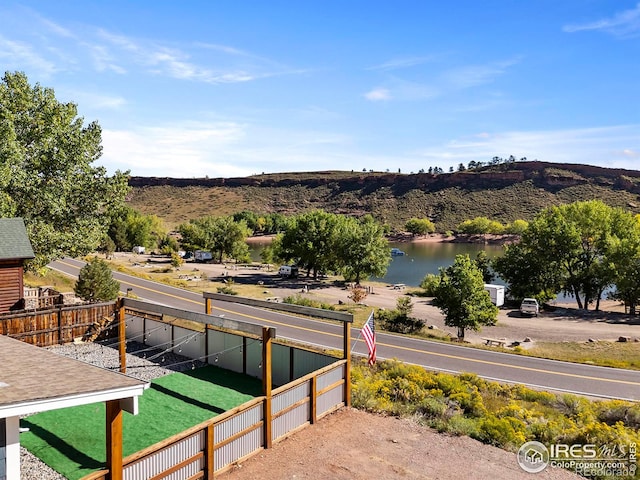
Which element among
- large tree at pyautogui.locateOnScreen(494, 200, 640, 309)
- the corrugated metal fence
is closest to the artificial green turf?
the corrugated metal fence

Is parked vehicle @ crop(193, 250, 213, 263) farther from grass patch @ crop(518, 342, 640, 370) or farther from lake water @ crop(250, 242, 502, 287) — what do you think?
grass patch @ crop(518, 342, 640, 370)

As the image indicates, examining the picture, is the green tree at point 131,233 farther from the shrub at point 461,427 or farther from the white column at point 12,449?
the white column at point 12,449

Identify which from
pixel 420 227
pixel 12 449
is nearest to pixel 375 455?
pixel 12 449

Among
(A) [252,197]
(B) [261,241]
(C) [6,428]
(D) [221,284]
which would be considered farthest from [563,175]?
(C) [6,428]

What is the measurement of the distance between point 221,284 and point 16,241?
32.2 metres

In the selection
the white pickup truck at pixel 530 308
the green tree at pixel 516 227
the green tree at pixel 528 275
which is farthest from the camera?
the green tree at pixel 516 227

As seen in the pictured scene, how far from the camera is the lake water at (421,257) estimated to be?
79688 mm

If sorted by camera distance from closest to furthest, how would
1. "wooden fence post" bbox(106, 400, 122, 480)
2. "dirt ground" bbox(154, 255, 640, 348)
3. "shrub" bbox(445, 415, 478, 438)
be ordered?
"wooden fence post" bbox(106, 400, 122, 480) → "shrub" bbox(445, 415, 478, 438) → "dirt ground" bbox(154, 255, 640, 348)

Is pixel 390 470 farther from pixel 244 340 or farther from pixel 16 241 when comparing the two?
pixel 16 241

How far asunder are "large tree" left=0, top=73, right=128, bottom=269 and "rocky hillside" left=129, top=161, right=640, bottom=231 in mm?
128127

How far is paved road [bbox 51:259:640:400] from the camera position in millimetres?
22234

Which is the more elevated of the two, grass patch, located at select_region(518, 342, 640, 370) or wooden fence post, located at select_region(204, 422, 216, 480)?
wooden fence post, located at select_region(204, 422, 216, 480)

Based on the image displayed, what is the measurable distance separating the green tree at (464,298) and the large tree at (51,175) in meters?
22.4

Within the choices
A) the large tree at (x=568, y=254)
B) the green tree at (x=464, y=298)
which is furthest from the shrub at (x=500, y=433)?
the large tree at (x=568, y=254)
